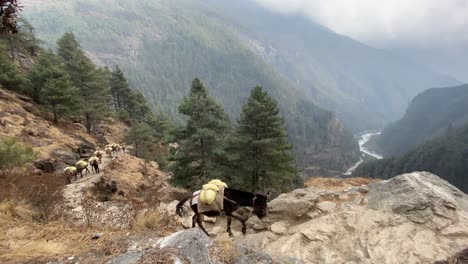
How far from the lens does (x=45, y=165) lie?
812 inches

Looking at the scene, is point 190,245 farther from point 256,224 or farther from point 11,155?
point 11,155

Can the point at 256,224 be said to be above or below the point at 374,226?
below

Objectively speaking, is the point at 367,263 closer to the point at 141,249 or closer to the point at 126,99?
the point at 141,249

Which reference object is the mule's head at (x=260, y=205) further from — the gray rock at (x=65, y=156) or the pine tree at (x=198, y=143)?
the gray rock at (x=65, y=156)

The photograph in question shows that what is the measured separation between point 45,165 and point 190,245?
18921 mm

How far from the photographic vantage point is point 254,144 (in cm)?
2259

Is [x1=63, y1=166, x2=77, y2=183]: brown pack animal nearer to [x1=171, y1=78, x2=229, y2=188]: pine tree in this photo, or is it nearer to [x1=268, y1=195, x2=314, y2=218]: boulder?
[x1=171, y1=78, x2=229, y2=188]: pine tree

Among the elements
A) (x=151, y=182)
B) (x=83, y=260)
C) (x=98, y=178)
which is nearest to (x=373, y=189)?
(x=83, y=260)

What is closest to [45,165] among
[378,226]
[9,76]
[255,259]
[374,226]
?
[9,76]

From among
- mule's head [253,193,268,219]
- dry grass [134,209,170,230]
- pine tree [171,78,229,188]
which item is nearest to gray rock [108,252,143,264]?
dry grass [134,209,170,230]

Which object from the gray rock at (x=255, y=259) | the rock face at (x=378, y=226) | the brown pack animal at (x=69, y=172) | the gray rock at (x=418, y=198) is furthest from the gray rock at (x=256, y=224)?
the brown pack animal at (x=69, y=172)

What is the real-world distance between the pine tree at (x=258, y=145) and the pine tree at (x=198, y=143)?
1463 mm

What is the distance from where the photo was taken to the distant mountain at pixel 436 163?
5832 inches

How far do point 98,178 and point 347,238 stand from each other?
605 inches
